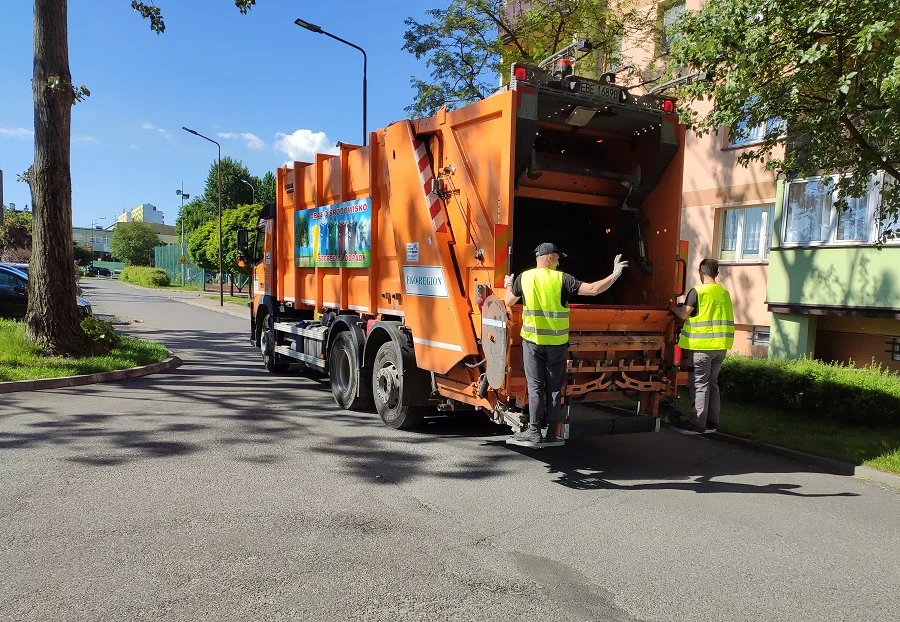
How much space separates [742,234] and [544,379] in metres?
10.3

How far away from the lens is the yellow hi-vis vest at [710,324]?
587 centimetres

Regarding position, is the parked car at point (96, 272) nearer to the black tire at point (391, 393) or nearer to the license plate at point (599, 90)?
the black tire at point (391, 393)

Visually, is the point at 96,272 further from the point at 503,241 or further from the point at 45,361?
the point at 503,241

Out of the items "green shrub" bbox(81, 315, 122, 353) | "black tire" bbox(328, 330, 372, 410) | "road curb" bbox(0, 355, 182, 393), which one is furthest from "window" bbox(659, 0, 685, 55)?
"green shrub" bbox(81, 315, 122, 353)

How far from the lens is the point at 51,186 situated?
9.92 metres

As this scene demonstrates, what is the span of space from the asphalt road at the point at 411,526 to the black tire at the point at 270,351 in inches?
147

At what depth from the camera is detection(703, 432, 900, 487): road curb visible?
226 inches

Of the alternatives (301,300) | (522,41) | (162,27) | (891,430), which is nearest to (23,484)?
(301,300)

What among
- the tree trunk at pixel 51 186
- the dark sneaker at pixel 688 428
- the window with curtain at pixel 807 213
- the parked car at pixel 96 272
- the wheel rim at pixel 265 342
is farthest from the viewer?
the parked car at pixel 96 272

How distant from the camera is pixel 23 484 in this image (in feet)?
15.6

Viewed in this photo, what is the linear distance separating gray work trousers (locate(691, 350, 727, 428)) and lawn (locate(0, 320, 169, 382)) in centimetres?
814

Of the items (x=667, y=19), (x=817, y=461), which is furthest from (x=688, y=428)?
(x=667, y=19)

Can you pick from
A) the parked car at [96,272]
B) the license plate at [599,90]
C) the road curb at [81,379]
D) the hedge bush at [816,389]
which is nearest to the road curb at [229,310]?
the road curb at [81,379]

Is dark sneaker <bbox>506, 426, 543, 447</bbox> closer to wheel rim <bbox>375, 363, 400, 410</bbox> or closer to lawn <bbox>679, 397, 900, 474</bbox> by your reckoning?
wheel rim <bbox>375, 363, 400, 410</bbox>
